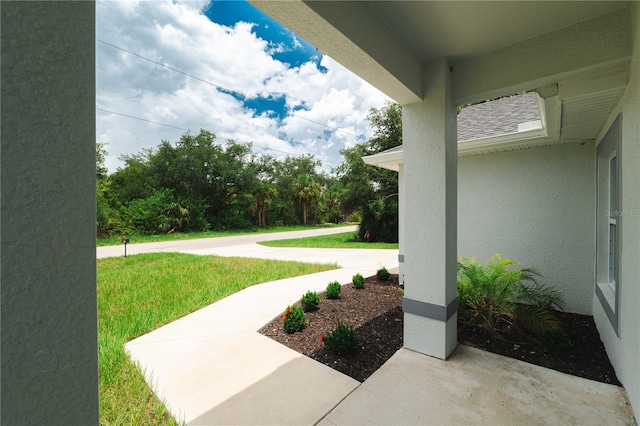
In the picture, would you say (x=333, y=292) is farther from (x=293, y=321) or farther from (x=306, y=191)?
(x=306, y=191)

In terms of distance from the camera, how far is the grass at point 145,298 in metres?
2.34

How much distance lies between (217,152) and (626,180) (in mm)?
26047

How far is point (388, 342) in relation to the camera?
11.4ft

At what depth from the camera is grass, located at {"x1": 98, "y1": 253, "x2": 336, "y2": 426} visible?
2.34 metres

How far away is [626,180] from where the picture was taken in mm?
2344

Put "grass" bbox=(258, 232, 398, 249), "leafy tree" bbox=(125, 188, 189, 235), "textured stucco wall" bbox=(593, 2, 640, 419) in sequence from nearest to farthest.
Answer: "textured stucco wall" bbox=(593, 2, 640, 419) → "grass" bbox=(258, 232, 398, 249) → "leafy tree" bbox=(125, 188, 189, 235)

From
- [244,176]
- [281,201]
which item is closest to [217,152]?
[244,176]

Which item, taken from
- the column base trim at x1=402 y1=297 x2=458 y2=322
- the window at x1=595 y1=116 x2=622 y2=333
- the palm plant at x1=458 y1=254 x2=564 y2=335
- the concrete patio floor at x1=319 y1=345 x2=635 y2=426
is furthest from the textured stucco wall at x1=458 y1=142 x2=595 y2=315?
the column base trim at x1=402 y1=297 x2=458 y2=322

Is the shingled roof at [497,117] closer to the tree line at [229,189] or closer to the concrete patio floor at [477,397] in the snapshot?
the concrete patio floor at [477,397]

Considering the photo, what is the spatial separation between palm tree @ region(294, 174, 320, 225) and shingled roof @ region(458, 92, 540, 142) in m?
24.0

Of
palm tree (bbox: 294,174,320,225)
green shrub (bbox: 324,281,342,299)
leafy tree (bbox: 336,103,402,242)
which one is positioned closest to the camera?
green shrub (bbox: 324,281,342,299)

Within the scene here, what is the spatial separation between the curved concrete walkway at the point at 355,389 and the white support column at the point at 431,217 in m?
0.35

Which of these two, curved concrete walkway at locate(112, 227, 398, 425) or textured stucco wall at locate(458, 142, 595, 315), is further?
textured stucco wall at locate(458, 142, 595, 315)

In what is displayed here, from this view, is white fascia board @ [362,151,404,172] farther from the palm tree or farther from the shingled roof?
the palm tree
